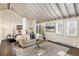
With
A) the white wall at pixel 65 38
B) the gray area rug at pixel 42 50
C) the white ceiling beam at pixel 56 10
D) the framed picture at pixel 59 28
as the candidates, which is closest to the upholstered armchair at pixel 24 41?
the gray area rug at pixel 42 50

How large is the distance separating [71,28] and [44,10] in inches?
16.3

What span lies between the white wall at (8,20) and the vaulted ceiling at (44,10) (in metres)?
0.06

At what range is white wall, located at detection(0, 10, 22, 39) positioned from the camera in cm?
149

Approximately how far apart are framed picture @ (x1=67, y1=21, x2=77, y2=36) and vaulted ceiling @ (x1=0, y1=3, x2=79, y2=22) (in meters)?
0.10

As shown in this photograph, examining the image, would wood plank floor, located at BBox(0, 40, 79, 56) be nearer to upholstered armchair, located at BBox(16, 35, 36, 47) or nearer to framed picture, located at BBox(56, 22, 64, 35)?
upholstered armchair, located at BBox(16, 35, 36, 47)

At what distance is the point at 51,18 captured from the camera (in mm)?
1536

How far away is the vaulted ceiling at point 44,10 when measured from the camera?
1480 millimetres

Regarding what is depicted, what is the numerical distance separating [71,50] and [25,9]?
2.53 feet

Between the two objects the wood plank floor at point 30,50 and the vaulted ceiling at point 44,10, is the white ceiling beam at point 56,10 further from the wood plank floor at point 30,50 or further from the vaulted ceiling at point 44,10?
the wood plank floor at point 30,50

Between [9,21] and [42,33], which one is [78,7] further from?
[9,21]

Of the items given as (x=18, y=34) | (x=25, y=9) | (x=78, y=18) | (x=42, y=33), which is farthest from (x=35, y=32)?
(x=78, y=18)

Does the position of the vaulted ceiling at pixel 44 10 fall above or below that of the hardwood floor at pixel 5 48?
above

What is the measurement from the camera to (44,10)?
154cm

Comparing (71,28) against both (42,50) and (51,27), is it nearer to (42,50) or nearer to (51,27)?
(51,27)
